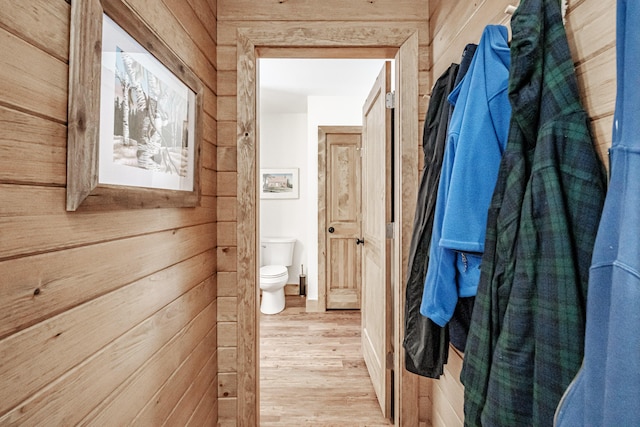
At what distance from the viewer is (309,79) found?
3008 millimetres

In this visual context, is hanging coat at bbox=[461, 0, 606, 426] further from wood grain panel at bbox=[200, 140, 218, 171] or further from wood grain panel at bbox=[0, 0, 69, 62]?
wood grain panel at bbox=[200, 140, 218, 171]

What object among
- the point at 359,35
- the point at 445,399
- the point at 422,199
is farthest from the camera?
the point at 359,35

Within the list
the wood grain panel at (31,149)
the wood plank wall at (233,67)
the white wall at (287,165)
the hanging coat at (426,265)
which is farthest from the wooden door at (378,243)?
the white wall at (287,165)

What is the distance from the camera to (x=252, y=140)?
1.52m

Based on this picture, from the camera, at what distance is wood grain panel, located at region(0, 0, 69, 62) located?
533mm

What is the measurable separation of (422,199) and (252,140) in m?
0.87

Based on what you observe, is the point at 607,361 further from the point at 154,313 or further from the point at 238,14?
the point at 238,14

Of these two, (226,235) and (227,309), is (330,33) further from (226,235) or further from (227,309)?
(227,309)

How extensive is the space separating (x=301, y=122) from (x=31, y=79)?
3536 mm

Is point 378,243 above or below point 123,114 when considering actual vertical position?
below

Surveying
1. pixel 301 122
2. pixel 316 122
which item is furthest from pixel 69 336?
pixel 301 122

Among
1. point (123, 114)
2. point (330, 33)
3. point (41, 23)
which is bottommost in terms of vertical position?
point (123, 114)

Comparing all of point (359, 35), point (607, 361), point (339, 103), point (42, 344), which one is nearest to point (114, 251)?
point (42, 344)

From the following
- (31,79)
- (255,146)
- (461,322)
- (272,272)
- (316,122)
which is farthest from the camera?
(316,122)
